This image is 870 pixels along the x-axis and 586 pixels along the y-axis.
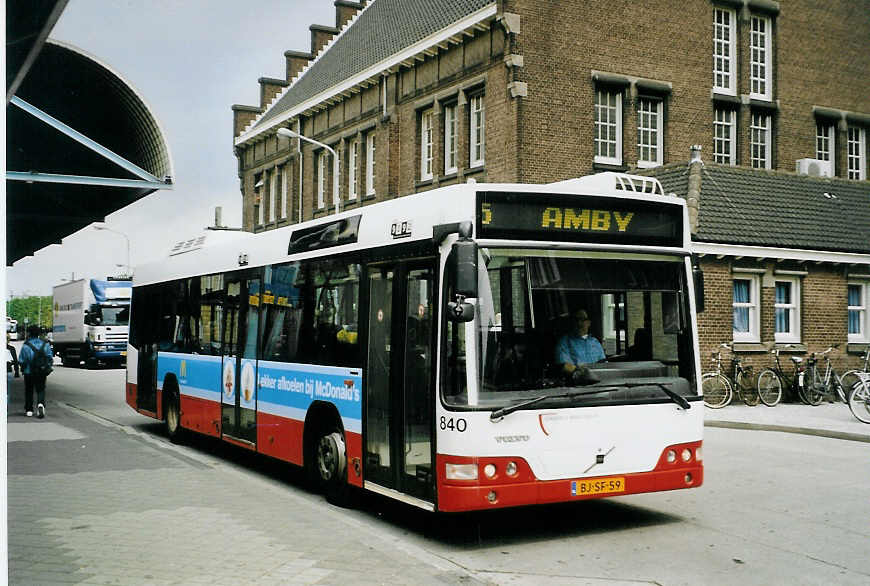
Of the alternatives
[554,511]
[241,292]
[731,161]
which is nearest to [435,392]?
[554,511]

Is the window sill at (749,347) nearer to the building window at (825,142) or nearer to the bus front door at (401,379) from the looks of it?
the building window at (825,142)

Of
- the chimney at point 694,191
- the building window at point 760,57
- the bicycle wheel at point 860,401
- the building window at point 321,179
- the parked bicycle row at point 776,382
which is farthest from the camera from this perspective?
the building window at point 321,179

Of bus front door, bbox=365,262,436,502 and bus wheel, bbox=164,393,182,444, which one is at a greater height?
bus front door, bbox=365,262,436,502

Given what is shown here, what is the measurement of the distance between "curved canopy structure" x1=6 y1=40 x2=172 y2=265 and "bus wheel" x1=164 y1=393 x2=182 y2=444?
555 centimetres

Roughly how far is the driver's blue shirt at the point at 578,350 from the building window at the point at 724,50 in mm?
23493

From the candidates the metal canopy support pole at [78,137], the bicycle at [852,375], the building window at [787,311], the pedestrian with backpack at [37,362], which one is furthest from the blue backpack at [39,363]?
the bicycle at [852,375]

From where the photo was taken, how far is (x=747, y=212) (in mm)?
22297

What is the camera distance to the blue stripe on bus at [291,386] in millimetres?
8789

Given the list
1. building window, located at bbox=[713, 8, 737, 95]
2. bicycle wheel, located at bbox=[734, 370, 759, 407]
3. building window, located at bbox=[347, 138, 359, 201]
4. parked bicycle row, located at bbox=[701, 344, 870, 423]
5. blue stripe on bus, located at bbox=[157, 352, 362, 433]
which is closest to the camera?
blue stripe on bus, located at bbox=[157, 352, 362, 433]

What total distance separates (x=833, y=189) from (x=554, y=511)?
18860 millimetres

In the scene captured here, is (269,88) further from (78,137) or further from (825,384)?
(825,384)

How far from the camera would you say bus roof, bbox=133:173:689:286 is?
24.5ft

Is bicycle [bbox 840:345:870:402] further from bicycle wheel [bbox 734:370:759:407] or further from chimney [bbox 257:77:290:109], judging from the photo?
chimney [bbox 257:77:290:109]

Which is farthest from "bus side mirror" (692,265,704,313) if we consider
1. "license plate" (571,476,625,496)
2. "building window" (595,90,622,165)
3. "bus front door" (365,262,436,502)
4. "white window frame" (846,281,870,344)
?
"building window" (595,90,622,165)
